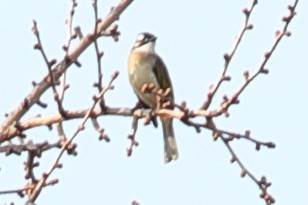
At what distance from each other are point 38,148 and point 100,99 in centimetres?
40

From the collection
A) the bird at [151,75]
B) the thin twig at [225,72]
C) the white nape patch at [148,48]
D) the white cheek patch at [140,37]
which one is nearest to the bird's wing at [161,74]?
the bird at [151,75]

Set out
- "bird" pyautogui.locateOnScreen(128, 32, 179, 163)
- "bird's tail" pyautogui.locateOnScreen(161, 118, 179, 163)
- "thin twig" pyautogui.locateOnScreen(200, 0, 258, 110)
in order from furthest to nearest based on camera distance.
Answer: "bird" pyautogui.locateOnScreen(128, 32, 179, 163)
"bird's tail" pyautogui.locateOnScreen(161, 118, 179, 163)
"thin twig" pyautogui.locateOnScreen(200, 0, 258, 110)

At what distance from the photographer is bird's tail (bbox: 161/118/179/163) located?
29.4ft

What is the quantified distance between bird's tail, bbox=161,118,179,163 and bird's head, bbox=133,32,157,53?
2.93 feet

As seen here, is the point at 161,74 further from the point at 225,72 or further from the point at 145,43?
the point at 225,72

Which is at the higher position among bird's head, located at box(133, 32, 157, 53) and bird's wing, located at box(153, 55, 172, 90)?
bird's head, located at box(133, 32, 157, 53)

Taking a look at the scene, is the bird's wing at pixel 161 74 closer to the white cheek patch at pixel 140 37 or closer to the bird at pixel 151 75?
the bird at pixel 151 75

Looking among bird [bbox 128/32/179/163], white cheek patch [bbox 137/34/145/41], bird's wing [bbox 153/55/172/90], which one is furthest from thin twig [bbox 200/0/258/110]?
white cheek patch [bbox 137/34/145/41]

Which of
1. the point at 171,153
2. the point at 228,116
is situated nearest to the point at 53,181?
the point at 228,116

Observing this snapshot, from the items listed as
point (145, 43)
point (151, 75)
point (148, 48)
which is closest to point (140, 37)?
point (145, 43)

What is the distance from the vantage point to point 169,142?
9328 mm

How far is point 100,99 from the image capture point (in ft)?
17.3

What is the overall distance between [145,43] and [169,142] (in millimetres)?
1394

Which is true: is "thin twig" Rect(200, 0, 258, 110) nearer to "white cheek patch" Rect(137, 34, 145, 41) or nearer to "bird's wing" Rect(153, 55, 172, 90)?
"bird's wing" Rect(153, 55, 172, 90)
